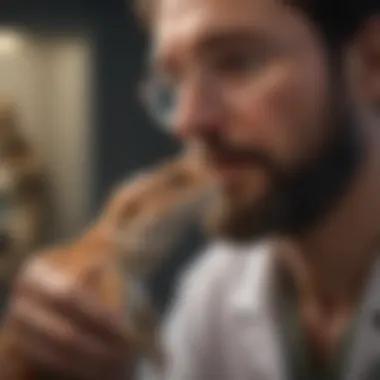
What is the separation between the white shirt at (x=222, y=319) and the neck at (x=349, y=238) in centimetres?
4

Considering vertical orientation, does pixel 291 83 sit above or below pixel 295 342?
above

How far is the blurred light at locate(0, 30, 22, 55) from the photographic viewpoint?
29.8 inches

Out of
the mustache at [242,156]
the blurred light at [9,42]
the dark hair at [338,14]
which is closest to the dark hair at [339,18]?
the dark hair at [338,14]

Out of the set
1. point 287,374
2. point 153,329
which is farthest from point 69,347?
point 287,374

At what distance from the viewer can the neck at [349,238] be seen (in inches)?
28.2

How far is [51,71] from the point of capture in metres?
0.74

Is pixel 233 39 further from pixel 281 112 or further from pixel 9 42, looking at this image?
pixel 9 42

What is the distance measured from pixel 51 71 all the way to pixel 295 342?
0.29 m

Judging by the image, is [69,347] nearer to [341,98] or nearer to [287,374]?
[287,374]

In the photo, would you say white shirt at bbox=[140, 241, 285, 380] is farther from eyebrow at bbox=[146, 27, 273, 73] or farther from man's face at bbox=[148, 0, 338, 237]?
eyebrow at bbox=[146, 27, 273, 73]

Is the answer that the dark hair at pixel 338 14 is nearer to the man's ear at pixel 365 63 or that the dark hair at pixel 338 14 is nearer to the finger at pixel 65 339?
the man's ear at pixel 365 63

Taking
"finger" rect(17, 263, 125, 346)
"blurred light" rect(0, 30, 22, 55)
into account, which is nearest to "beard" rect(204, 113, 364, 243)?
"finger" rect(17, 263, 125, 346)

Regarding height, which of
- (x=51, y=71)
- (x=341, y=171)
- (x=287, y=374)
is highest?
(x=51, y=71)

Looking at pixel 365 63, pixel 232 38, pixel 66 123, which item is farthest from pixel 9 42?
pixel 365 63
